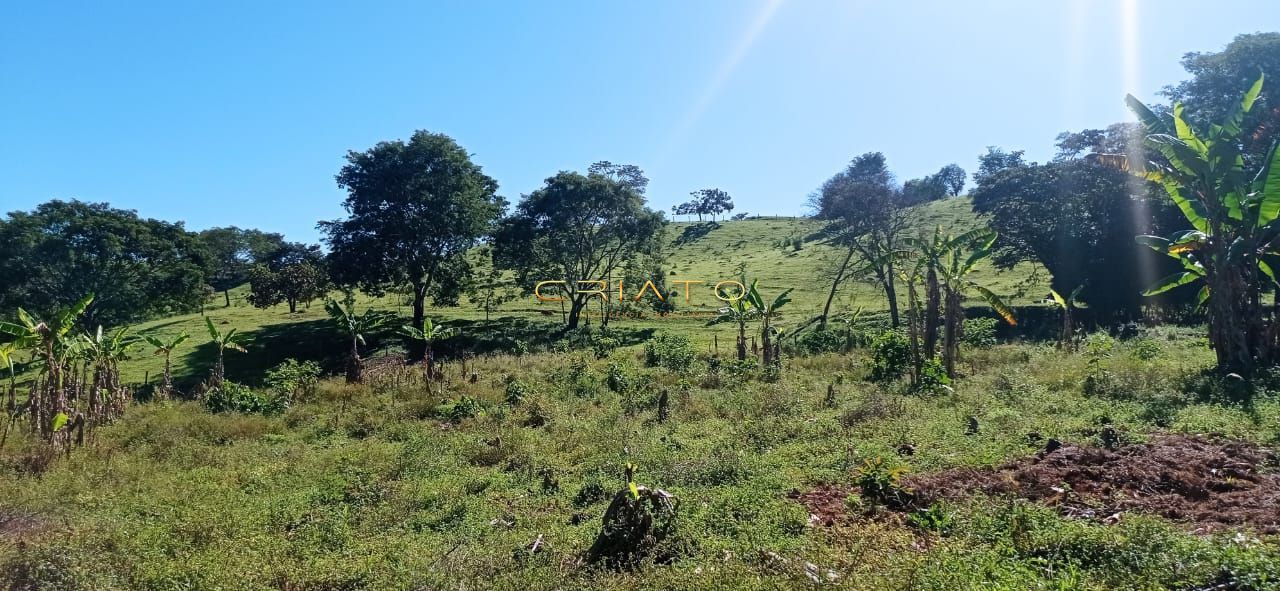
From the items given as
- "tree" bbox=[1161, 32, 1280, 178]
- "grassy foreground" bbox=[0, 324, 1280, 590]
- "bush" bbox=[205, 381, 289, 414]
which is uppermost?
"tree" bbox=[1161, 32, 1280, 178]

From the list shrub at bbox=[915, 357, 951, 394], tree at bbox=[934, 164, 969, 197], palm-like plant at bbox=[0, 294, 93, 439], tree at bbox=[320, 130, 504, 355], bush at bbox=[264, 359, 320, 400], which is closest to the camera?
palm-like plant at bbox=[0, 294, 93, 439]

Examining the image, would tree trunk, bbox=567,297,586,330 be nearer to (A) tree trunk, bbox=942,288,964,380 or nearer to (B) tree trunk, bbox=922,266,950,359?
(B) tree trunk, bbox=922,266,950,359

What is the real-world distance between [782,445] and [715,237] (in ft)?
214

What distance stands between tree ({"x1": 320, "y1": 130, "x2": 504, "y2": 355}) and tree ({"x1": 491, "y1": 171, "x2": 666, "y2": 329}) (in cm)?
262

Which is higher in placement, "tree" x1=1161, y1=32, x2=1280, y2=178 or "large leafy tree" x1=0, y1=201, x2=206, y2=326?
"tree" x1=1161, y1=32, x2=1280, y2=178


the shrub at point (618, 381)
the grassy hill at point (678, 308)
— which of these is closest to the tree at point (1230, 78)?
the grassy hill at point (678, 308)

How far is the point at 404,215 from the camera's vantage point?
1395 inches

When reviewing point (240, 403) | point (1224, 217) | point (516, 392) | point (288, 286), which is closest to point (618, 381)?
point (516, 392)

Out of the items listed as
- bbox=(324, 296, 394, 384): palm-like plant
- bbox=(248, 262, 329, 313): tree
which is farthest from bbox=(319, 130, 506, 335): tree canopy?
bbox=(248, 262, 329, 313): tree

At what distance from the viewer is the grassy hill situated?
32156 millimetres

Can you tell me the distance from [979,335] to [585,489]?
20220mm

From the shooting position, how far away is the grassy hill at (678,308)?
32.2m

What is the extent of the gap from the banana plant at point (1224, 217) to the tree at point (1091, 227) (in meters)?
18.0

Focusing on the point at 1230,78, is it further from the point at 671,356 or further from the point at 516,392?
the point at 516,392
